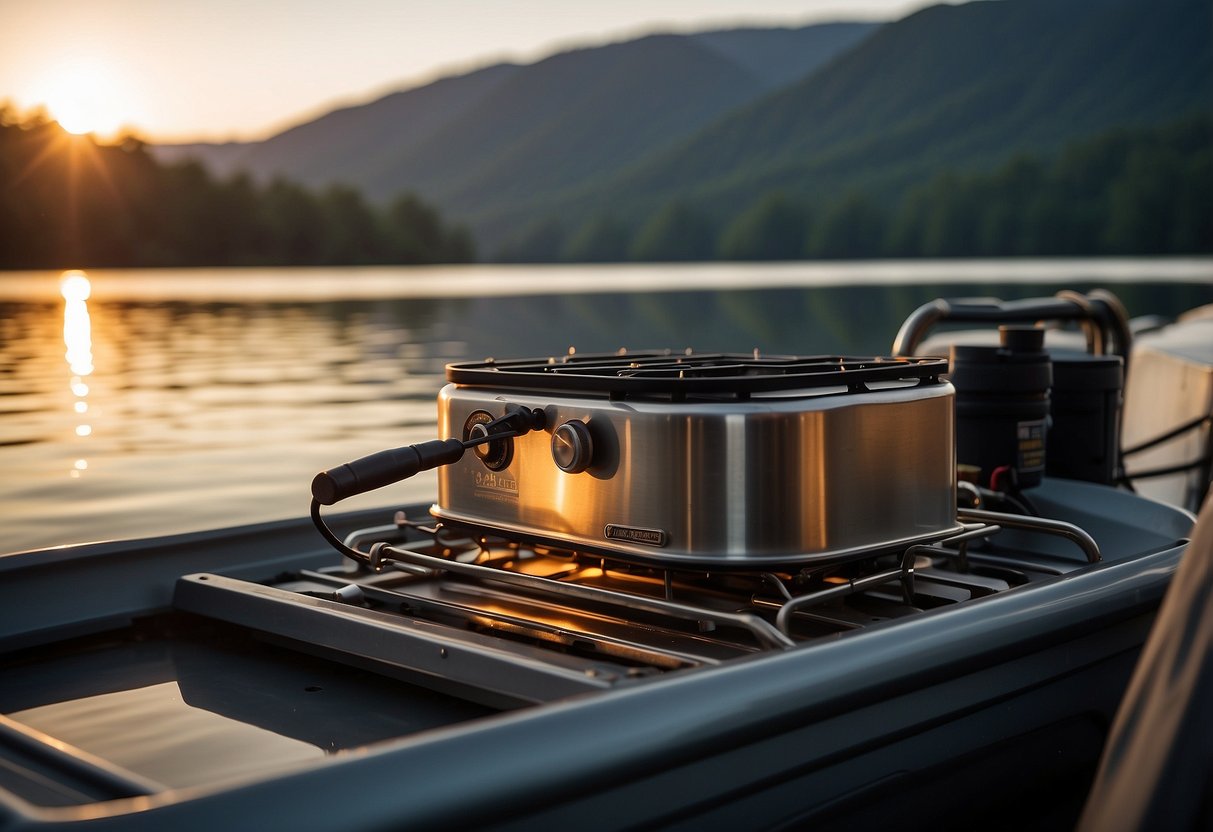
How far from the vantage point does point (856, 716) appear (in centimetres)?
160

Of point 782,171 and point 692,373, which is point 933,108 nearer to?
point 782,171

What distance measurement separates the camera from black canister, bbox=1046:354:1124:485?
9.63 feet

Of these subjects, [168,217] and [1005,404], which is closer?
[1005,404]

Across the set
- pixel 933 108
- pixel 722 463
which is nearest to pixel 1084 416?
pixel 722 463

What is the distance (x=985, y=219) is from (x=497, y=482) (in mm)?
70887

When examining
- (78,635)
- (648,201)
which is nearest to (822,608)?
(78,635)

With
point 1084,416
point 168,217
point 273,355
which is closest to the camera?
point 1084,416

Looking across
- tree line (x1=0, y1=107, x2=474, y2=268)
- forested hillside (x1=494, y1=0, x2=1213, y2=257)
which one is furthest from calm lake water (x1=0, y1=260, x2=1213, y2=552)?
forested hillside (x1=494, y1=0, x2=1213, y2=257)

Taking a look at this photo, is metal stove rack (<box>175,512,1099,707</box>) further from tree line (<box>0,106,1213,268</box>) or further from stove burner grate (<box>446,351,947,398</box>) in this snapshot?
tree line (<box>0,106,1213,268</box>)

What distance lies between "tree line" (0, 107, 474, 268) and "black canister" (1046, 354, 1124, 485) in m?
31.9

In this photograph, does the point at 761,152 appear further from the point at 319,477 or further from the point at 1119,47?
the point at 319,477

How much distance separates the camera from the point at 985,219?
6856cm

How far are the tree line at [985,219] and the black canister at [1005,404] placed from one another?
5781cm

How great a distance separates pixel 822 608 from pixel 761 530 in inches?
13.2
